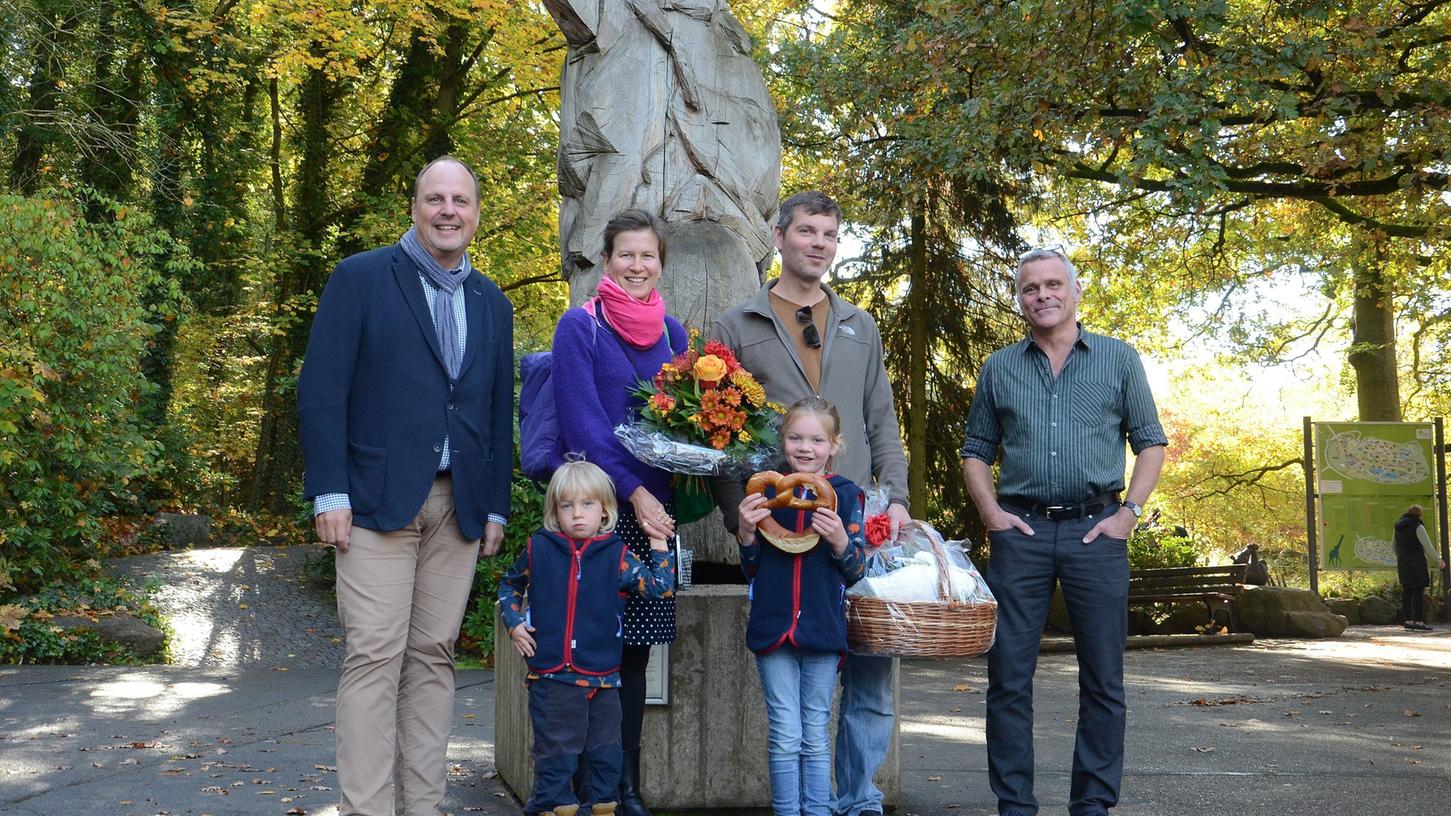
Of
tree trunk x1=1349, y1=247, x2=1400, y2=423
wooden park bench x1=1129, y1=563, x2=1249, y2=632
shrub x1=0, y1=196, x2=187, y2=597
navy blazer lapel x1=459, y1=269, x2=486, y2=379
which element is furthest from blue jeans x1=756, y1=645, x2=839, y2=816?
tree trunk x1=1349, y1=247, x2=1400, y2=423

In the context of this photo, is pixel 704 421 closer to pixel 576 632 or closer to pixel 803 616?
pixel 803 616

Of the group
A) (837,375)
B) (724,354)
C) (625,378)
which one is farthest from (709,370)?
(837,375)

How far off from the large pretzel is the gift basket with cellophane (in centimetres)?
26

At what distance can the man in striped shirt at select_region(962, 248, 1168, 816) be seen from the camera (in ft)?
14.6

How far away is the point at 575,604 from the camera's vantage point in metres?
4.07

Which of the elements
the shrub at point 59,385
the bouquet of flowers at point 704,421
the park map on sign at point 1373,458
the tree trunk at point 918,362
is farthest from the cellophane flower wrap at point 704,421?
the park map on sign at point 1373,458

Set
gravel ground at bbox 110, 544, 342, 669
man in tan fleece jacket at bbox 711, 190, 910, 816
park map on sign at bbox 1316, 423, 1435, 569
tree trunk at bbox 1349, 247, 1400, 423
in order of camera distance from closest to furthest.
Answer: man in tan fleece jacket at bbox 711, 190, 910, 816
gravel ground at bbox 110, 544, 342, 669
park map on sign at bbox 1316, 423, 1435, 569
tree trunk at bbox 1349, 247, 1400, 423

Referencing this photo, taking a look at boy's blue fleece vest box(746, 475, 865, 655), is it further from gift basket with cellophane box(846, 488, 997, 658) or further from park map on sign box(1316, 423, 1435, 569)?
park map on sign box(1316, 423, 1435, 569)

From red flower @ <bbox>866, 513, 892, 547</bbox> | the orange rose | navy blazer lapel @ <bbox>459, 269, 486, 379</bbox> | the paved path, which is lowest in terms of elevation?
the paved path

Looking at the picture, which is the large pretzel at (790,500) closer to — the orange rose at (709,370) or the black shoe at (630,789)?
the orange rose at (709,370)

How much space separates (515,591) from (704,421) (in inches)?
36.2

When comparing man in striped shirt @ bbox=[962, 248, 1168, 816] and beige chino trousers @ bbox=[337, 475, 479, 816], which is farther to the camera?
man in striped shirt @ bbox=[962, 248, 1168, 816]

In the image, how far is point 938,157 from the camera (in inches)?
443

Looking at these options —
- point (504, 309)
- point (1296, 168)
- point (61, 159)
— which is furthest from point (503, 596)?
point (61, 159)
